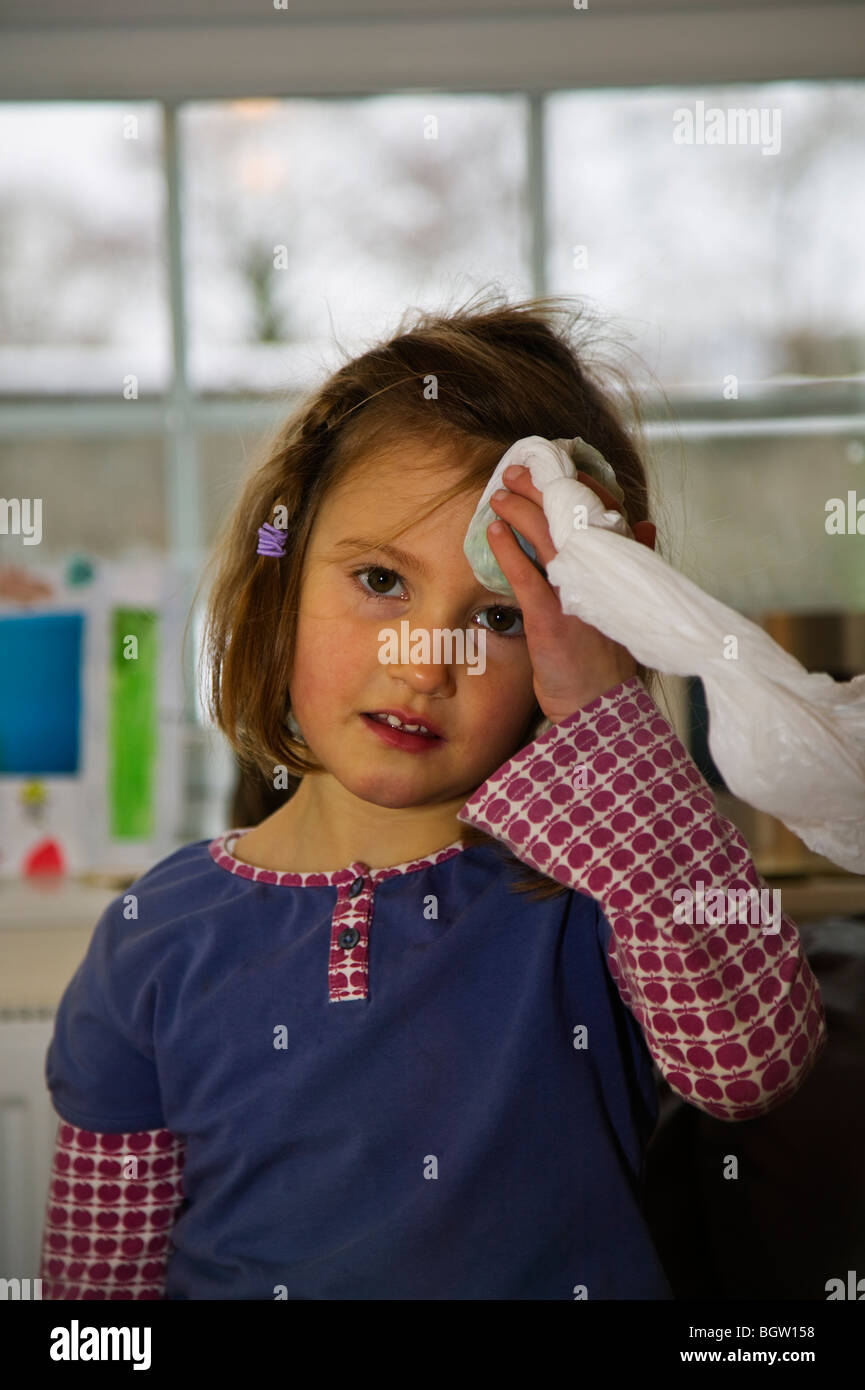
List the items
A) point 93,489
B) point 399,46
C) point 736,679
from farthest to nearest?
1. point 93,489
2. point 399,46
3. point 736,679

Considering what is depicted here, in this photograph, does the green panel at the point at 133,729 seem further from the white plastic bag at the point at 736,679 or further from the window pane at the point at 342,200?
the white plastic bag at the point at 736,679

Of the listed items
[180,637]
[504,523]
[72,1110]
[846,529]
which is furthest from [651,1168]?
[846,529]

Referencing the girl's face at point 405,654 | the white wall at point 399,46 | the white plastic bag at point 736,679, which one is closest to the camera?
the white plastic bag at point 736,679

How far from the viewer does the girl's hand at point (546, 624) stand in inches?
21.8

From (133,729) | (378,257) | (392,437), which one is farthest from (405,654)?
(378,257)

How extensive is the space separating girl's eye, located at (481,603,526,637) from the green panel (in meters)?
0.75

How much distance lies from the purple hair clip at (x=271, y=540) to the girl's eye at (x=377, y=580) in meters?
0.07

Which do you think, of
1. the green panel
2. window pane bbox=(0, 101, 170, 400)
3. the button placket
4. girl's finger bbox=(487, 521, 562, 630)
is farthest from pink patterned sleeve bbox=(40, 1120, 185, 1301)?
window pane bbox=(0, 101, 170, 400)

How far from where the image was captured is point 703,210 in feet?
4.46

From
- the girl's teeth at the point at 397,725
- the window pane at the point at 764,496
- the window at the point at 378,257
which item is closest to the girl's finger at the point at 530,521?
the girl's teeth at the point at 397,725

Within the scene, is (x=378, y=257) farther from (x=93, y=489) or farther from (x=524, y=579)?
(x=524, y=579)

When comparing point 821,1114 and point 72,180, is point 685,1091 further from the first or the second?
point 72,180

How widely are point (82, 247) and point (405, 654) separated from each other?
97cm

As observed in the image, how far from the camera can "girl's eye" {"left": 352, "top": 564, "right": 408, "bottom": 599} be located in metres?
0.62
